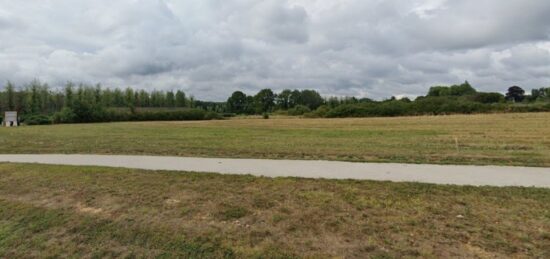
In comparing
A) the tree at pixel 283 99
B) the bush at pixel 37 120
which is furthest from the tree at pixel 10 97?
the tree at pixel 283 99

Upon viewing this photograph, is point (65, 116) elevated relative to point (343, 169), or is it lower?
elevated

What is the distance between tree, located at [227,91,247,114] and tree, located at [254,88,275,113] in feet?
14.3

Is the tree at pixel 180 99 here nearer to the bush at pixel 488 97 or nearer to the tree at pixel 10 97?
the tree at pixel 10 97

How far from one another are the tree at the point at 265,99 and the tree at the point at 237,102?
4.35 m

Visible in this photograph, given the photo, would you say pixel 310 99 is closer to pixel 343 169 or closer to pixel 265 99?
pixel 265 99

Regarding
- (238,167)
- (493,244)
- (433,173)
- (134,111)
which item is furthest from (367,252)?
(134,111)

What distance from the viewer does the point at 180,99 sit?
83.4 meters

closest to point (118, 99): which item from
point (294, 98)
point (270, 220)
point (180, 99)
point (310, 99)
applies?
point (180, 99)

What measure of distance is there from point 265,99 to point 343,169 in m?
95.4

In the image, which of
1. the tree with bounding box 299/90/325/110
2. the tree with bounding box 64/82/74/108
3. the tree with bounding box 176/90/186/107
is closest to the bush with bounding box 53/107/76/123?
the tree with bounding box 64/82/74/108

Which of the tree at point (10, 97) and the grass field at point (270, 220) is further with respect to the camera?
the tree at point (10, 97)

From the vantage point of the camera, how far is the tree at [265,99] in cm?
9662

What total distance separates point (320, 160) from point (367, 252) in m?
5.22

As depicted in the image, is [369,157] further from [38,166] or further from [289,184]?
[38,166]
